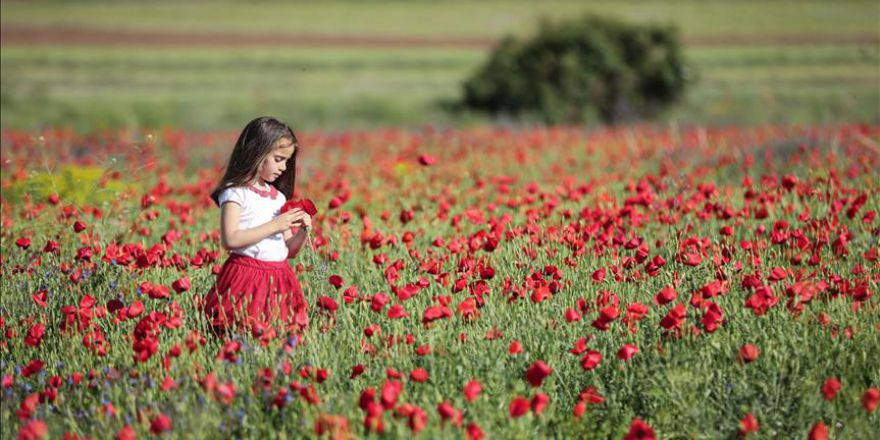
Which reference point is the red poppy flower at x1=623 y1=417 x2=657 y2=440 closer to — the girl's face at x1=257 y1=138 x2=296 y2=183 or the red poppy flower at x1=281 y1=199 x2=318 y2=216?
the red poppy flower at x1=281 y1=199 x2=318 y2=216

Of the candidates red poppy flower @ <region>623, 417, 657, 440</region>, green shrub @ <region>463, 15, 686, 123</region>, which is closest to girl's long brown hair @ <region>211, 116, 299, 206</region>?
red poppy flower @ <region>623, 417, 657, 440</region>

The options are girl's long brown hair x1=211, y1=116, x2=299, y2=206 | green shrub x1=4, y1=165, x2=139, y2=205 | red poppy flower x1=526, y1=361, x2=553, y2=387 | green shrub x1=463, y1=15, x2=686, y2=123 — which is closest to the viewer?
red poppy flower x1=526, y1=361, x2=553, y2=387

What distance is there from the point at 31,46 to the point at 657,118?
33.6 meters

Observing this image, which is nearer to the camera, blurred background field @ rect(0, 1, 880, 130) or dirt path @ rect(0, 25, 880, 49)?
blurred background field @ rect(0, 1, 880, 130)

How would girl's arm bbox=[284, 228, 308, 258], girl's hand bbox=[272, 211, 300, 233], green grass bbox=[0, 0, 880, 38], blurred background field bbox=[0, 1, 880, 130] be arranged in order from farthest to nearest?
green grass bbox=[0, 0, 880, 38] → blurred background field bbox=[0, 1, 880, 130] → girl's arm bbox=[284, 228, 308, 258] → girl's hand bbox=[272, 211, 300, 233]

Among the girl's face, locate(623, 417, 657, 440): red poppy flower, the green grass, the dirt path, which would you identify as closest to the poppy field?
locate(623, 417, 657, 440): red poppy flower

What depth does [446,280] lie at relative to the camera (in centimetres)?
401

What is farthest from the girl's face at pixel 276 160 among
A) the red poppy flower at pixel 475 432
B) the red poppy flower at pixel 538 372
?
the red poppy flower at pixel 475 432

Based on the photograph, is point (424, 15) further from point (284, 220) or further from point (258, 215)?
point (284, 220)

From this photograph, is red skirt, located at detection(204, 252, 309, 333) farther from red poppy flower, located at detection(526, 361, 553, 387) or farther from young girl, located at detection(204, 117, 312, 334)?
red poppy flower, located at detection(526, 361, 553, 387)

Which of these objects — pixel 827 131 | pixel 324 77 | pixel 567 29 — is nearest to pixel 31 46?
pixel 324 77

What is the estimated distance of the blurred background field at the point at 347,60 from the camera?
71.2 ft

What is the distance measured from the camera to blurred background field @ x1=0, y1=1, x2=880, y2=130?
71.2 ft

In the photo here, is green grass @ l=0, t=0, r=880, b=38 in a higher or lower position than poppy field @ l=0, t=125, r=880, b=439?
higher
